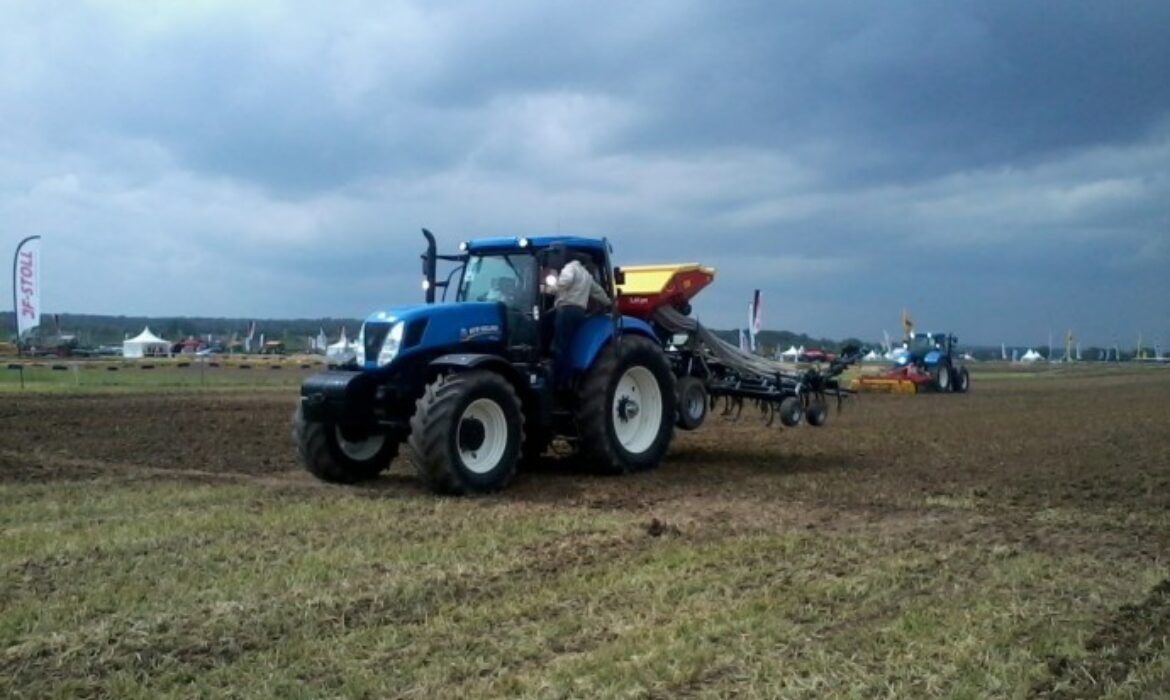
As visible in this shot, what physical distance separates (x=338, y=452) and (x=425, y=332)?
1551mm

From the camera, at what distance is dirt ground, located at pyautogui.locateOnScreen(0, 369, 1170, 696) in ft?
27.3

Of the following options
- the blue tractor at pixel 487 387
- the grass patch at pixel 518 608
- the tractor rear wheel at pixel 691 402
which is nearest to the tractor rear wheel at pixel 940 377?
the tractor rear wheel at pixel 691 402

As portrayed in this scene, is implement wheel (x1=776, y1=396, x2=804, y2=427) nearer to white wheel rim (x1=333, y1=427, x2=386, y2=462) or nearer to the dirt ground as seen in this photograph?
the dirt ground

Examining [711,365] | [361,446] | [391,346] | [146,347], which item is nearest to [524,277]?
[391,346]

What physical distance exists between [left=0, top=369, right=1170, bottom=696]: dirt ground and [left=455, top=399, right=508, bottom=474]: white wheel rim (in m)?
0.42

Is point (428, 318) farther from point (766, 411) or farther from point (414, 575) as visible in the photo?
point (766, 411)

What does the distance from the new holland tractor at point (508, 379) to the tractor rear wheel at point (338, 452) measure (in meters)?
0.01

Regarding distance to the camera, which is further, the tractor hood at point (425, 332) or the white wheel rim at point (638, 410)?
the white wheel rim at point (638, 410)

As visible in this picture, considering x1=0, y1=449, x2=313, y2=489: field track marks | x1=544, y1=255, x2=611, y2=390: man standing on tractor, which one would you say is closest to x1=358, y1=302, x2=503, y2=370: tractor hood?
x1=544, y1=255, x2=611, y2=390: man standing on tractor

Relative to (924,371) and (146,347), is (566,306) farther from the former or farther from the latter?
(146,347)

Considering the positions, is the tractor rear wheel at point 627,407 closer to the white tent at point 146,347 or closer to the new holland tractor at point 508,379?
the new holland tractor at point 508,379

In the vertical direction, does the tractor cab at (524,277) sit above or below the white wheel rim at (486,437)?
above

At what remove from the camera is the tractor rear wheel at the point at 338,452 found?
11.1 meters

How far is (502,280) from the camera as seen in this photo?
38.5ft
